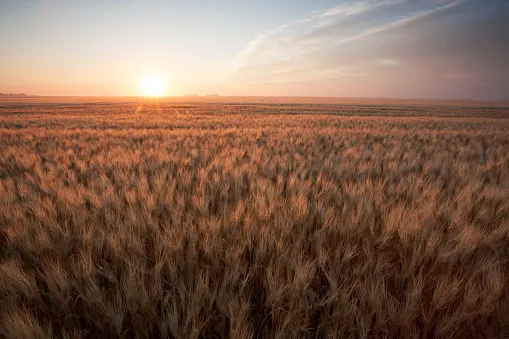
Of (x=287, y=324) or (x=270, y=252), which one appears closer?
(x=287, y=324)

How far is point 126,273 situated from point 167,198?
1.39 m

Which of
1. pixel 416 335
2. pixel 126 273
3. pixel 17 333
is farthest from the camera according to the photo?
pixel 126 273

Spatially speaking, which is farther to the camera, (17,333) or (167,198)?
(167,198)

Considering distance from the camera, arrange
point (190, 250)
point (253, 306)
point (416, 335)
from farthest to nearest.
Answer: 1. point (190, 250)
2. point (253, 306)
3. point (416, 335)

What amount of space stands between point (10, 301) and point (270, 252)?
143cm

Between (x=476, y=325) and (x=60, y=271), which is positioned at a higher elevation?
(x=60, y=271)

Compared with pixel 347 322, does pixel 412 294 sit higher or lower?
higher

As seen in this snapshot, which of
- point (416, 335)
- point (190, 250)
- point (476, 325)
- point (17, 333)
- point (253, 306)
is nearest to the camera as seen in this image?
point (17, 333)

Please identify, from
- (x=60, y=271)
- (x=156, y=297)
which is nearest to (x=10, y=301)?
(x=60, y=271)

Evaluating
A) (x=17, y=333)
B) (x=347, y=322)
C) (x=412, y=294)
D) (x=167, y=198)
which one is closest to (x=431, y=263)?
(x=412, y=294)

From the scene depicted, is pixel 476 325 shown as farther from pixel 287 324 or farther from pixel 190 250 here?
pixel 190 250

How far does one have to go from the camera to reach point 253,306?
1357mm

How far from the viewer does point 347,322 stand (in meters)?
1.21

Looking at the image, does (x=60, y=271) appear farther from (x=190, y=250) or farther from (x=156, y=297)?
(x=190, y=250)
